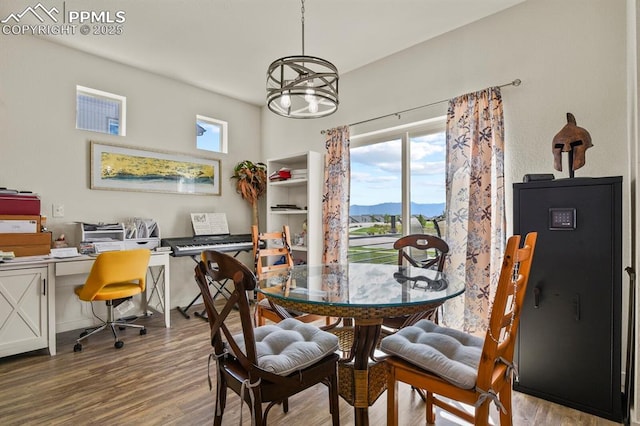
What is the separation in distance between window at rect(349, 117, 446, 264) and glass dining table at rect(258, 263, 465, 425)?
4.35 ft

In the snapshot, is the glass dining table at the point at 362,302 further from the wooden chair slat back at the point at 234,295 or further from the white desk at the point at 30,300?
the white desk at the point at 30,300

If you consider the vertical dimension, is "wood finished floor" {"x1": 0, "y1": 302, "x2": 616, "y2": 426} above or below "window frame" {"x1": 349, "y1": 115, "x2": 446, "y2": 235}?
below

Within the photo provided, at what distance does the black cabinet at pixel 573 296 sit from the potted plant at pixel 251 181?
3.28 metres

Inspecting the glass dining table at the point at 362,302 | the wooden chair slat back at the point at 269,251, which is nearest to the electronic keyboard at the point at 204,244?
the wooden chair slat back at the point at 269,251

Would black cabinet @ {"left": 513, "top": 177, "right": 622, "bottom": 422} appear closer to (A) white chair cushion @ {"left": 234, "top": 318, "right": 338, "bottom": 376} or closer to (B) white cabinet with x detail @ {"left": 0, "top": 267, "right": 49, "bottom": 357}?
(A) white chair cushion @ {"left": 234, "top": 318, "right": 338, "bottom": 376}

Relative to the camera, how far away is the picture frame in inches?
133

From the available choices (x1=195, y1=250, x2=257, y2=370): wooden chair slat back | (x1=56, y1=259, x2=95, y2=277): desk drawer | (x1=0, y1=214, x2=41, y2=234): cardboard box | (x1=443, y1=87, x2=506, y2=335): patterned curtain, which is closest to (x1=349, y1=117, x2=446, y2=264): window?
(x1=443, y1=87, x2=506, y2=335): patterned curtain

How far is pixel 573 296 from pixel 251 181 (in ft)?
12.1

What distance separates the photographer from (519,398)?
1951 mm

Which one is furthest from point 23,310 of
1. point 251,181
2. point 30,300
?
point 251,181

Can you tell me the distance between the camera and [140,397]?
201cm

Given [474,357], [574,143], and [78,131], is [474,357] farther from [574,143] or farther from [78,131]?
[78,131]

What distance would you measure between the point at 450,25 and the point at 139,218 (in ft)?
12.4

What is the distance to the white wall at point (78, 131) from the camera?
9.52 ft
